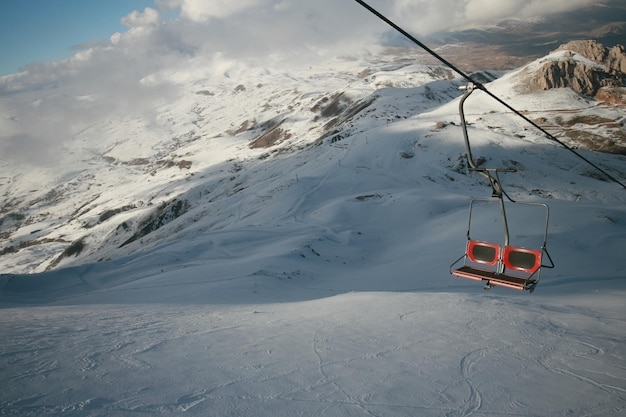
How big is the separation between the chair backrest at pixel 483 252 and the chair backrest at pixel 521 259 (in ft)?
0.89

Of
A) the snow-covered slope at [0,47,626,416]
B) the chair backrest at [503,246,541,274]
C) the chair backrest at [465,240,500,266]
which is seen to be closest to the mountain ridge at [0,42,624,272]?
the snow-covered slope at [0,47,626,416]

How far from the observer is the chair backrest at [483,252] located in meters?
9.70

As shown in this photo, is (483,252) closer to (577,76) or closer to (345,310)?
(345,310)

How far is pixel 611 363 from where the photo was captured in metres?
7.48

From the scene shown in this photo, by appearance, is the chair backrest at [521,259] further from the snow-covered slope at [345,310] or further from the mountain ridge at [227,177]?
the mountain ridge at [227,177]

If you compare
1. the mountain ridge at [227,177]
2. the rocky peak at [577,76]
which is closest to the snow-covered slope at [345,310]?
the mountain ridge at [227,177]

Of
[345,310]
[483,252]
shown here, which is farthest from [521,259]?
[345,310]

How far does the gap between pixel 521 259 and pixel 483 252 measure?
925mm

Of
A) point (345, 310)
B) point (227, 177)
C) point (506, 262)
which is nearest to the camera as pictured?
point (506, 262)

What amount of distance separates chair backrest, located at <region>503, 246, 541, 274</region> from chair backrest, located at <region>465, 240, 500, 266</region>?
0.27 metres

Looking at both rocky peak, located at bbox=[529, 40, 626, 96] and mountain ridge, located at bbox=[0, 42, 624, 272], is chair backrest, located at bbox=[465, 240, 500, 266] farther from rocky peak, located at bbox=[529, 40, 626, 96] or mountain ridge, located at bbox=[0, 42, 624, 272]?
rocky peak, located at bbox=[529, 40, 626, 96]

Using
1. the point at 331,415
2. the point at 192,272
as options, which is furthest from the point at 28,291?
the point at 331,415

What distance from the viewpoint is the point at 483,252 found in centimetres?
994

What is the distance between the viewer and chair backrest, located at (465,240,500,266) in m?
9.70
